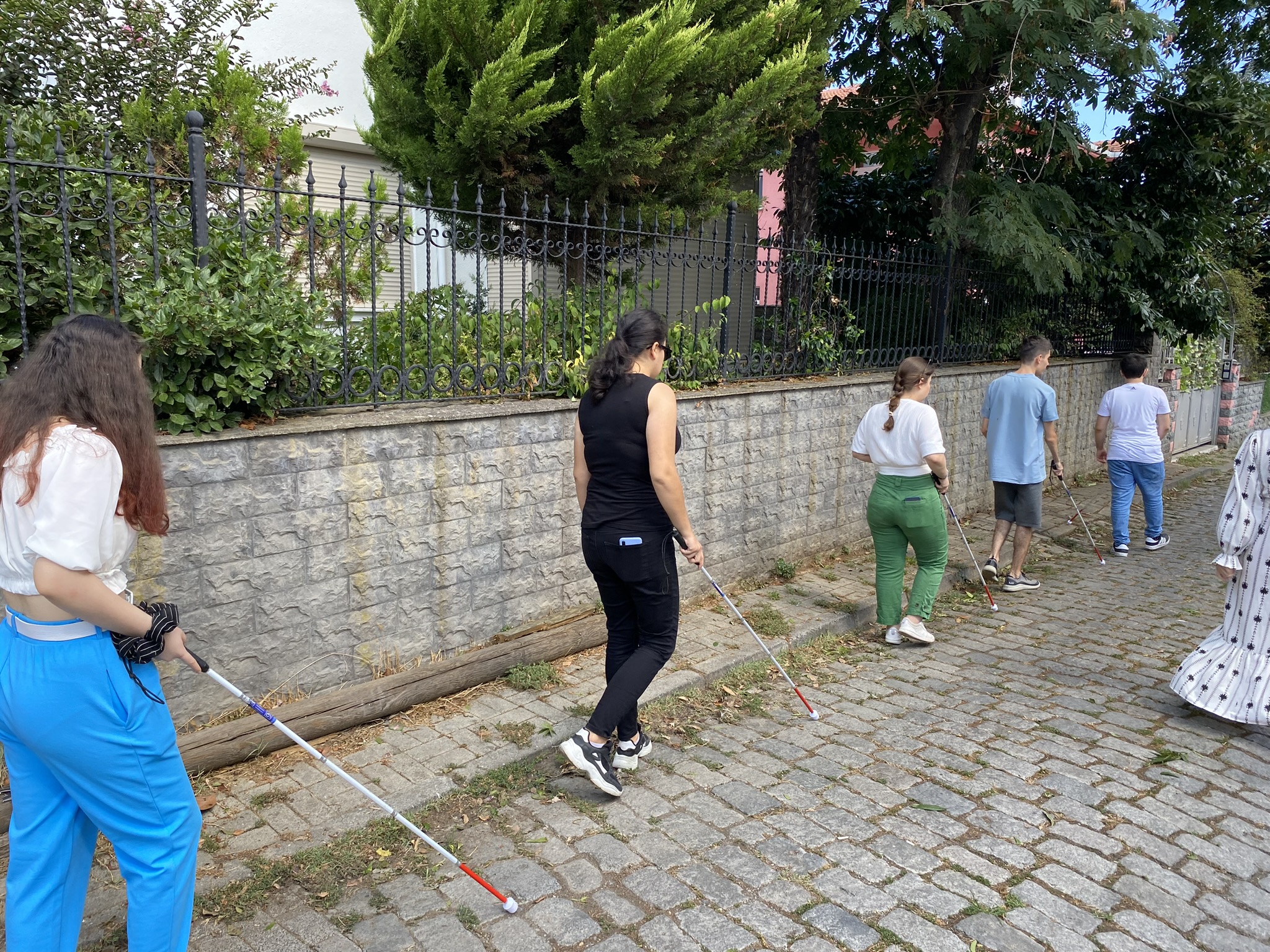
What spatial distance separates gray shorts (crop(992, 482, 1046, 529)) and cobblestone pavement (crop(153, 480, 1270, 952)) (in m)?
2.20

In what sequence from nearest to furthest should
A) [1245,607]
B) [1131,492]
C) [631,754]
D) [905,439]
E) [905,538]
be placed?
1. [631,754]
2. [1245,607]
3. [905,439]
4. [905,538]
5. [1131,492]

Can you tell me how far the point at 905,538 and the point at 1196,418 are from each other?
1354 centimetres

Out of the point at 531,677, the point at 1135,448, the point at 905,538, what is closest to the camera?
the point at 531,677

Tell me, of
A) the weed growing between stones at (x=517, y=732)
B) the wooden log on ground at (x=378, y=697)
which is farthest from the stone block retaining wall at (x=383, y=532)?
the weed growing between stones at (x=517, y=732)

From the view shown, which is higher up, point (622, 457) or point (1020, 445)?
point (622, 457)

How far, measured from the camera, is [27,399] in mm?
2332

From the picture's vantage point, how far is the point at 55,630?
233 centimetres

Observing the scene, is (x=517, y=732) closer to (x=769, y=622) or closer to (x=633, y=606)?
(x=633, y=606)

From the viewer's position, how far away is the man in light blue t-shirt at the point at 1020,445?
748 cm

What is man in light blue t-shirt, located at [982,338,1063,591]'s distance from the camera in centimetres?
748

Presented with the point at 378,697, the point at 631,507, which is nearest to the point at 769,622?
the point at 631,507

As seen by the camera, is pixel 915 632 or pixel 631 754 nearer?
pixel 631 754

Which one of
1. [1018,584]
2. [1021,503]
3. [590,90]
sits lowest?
[1018,584]

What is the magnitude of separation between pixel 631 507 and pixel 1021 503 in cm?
496
